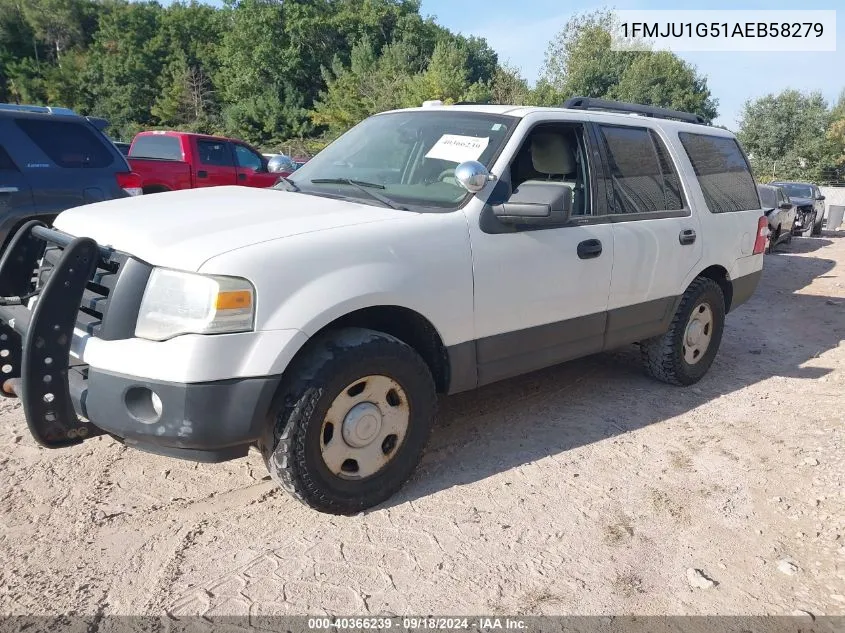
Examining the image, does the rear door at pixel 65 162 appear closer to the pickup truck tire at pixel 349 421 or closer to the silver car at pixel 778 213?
the pickup truck tire at pixel 349 421

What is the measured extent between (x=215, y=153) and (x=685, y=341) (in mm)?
9092

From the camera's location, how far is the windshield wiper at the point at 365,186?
3309 millimetres

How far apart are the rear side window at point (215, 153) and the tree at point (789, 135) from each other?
118 feet

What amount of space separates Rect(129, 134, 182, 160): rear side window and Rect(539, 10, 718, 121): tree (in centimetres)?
→ 3773

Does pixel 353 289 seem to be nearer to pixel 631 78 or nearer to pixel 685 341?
pixel 685 341

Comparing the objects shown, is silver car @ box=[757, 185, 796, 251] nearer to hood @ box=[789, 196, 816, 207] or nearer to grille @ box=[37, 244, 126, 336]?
hood @ box=[789, 196, 816, 207]

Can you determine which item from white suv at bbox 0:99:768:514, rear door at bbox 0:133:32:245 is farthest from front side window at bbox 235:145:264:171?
white suv at bbox 0:99:768:514

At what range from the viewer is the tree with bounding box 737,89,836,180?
38.4 metres

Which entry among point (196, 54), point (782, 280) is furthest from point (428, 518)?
point (196, 54)

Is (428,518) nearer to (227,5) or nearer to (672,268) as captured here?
(672,268)

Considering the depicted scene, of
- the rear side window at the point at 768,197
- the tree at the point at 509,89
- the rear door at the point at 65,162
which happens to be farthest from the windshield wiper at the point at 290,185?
the tree at the point at 509,89

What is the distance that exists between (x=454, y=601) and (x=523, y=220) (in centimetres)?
180

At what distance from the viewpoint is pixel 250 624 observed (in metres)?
2.33

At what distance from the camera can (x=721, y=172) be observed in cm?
513
